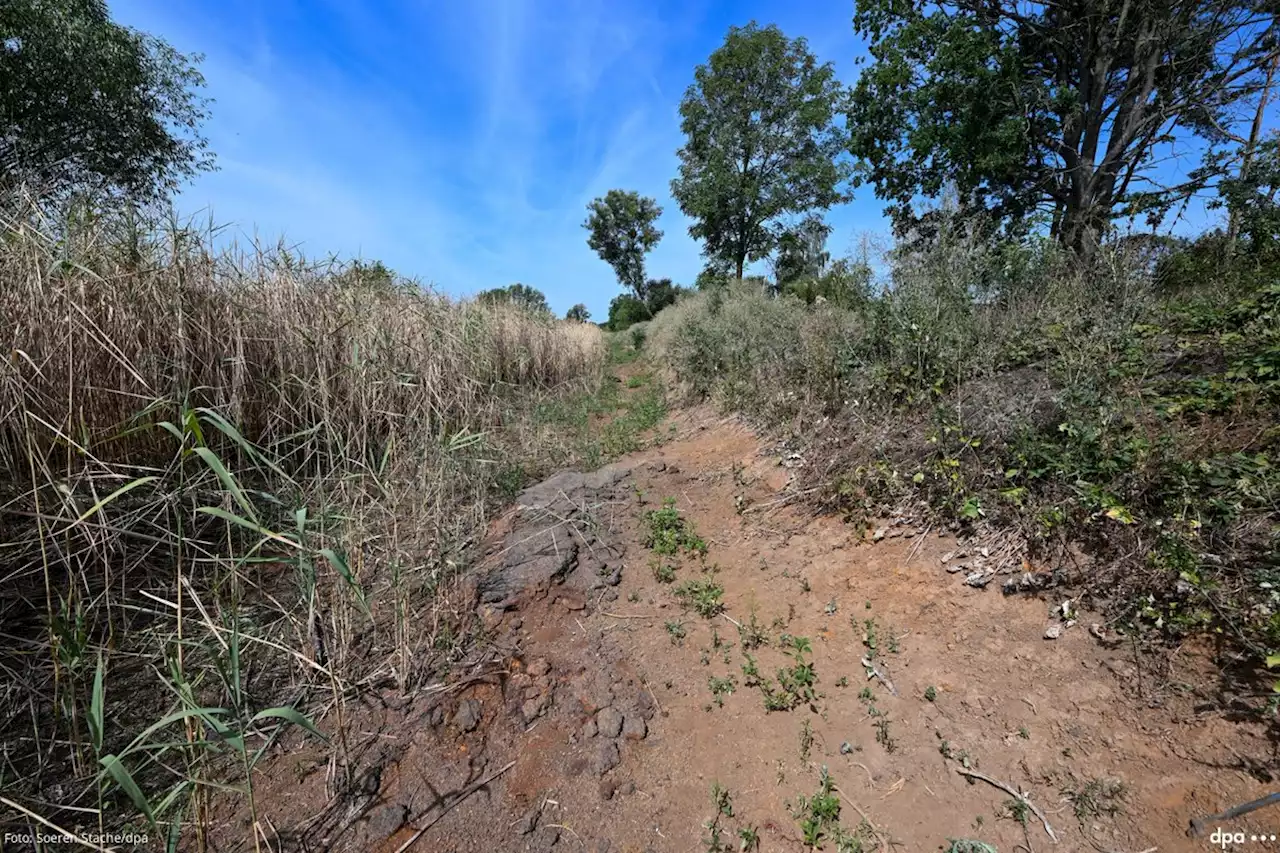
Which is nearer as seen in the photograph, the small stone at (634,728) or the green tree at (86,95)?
the small stone at (634,728)

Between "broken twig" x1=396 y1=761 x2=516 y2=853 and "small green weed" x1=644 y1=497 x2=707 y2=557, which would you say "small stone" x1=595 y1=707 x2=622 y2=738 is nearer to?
"broken twig" x1=396 y1=761 x2=516 y2=853

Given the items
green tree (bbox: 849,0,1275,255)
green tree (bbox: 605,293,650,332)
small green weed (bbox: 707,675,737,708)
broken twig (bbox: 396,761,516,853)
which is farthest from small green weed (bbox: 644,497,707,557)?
green tree (bbox: 605,293,650,332)

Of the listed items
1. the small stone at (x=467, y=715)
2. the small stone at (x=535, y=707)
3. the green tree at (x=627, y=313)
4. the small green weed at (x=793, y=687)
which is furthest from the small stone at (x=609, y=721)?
the green tree at (x=627, y=313)

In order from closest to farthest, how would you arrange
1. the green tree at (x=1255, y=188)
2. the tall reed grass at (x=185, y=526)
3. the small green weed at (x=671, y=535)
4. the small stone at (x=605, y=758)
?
the tall reed grass at (x=185, y=526) → the small stone at (x=605, y=758) → the small green weed at (x=671, y=535) → the green tree at (x=1255, y=188)

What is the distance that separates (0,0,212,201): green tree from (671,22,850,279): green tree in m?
13.5

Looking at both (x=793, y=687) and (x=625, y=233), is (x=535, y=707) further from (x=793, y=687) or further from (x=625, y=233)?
(x=625, y=233)

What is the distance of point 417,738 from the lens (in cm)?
173

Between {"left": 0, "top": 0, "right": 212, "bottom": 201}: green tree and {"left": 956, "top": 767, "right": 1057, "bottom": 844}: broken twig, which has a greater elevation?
{"left": 0, "top": 0, "right": 212, "bottom": 201}: green tree

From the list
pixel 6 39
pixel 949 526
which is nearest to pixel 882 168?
pixel 949 526

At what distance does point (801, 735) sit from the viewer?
173cm

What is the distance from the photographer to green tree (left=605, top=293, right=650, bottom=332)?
24969 mm

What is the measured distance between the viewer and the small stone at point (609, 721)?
1.80 metres

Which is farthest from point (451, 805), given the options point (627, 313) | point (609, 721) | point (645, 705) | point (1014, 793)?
point (627, 313)

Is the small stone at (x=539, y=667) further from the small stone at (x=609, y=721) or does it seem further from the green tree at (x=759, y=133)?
the green tree at (x=759, y=133)
